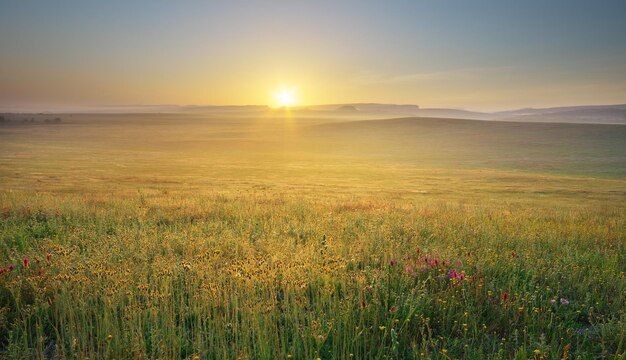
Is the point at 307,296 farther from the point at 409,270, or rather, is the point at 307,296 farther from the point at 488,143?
the point at 488,143

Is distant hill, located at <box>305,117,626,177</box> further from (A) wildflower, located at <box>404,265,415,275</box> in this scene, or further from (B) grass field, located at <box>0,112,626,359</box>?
(A) wildflower, located at <box>404,265,415,275</box>

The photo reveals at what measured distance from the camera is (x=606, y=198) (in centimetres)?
2602

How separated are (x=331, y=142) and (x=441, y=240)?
8861 centimetres

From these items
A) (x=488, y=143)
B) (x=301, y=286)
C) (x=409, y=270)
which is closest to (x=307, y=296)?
(x=301, y=286)

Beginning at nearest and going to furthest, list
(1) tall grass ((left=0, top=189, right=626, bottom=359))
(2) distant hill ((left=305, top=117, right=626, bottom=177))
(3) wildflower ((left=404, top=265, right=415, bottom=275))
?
(1) tall grass ((left=0, top=189, right=626, bottom=359)) → (3) wildflower ((left=404, top=265, right=415, bottom=275)) → (2) distant hill ((left=305, top=117, right=626, bottom=177))

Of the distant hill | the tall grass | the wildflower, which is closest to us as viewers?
the tall grass

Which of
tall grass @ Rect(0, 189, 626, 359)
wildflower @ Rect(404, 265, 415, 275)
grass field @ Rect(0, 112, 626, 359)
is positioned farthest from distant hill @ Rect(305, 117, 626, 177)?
wildflower @ Rect(404, 265, 415, 275)

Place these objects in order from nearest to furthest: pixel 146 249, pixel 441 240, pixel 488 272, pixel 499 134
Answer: pixel 488 272, pixel 146 249, pixel 441 240, pixel 499 134

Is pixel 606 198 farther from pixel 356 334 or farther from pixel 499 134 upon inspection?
pixel 499 134

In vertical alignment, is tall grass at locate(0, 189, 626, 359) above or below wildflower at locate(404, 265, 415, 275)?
below

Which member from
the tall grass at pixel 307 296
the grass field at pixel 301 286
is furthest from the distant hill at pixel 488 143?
the tall grass at pixel 307 296

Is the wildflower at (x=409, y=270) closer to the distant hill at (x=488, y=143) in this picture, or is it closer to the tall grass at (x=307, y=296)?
the tall grass at (x=307, y=296)

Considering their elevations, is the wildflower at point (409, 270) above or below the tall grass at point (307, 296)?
above

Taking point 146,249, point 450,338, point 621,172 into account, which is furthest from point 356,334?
point 621,172
